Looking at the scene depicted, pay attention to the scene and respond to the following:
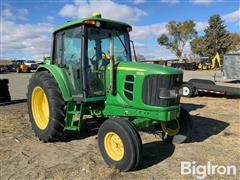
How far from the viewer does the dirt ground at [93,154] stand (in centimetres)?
455

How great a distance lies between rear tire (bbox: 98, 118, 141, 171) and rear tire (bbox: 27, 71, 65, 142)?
1186mm

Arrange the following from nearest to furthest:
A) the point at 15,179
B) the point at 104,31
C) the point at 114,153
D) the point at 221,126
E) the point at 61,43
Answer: the point at 15,179 → the point at 114,153 → the point at 104,31 → the point at 61,43 → the point at 221,126

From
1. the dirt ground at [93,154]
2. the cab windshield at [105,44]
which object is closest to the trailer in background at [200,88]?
the dirt ground at [93,154]

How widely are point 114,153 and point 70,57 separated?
2300mm

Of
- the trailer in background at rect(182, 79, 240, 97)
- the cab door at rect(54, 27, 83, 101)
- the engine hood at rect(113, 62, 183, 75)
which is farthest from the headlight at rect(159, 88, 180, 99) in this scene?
the trailer in background at rect(182, 79, 240, 97)

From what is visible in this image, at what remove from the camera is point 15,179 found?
14.4ft

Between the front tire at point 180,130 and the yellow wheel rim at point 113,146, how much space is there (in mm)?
1485

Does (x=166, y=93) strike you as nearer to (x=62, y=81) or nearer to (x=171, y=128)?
A: (x=171, y=128)

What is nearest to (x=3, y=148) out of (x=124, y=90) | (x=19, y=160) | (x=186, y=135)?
(x=19, y=160)

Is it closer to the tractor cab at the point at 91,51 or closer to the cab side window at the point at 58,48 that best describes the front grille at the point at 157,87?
the tractor cab at the point at 91,51

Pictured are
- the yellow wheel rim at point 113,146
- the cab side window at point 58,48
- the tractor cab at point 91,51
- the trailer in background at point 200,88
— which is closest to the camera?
the yellow wheel rim at point 113,146

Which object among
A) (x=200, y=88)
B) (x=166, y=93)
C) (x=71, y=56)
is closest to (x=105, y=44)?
(x=71, y=56)

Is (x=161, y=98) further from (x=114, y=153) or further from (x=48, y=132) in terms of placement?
(x=48, y=132)

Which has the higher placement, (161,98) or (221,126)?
(161,98)
